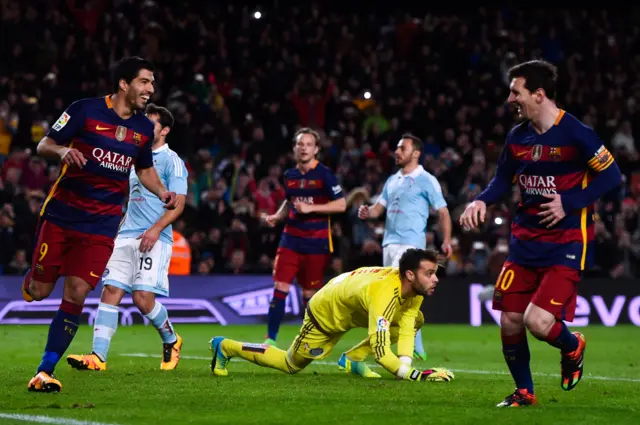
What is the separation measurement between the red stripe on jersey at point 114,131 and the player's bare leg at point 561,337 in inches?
128

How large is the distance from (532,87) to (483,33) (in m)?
21.7

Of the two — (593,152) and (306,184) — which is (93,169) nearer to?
(593,152)

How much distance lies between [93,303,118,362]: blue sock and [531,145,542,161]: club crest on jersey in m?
4.45

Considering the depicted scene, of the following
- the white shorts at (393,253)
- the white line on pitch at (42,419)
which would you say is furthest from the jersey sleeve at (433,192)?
the white line on pitch at (42,419)

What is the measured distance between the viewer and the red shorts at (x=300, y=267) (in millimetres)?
13500

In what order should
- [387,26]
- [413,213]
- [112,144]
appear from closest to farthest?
[112,144] → [413,213] → [387,26]

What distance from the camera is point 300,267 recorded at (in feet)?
44.8

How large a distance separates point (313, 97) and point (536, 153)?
16983mm

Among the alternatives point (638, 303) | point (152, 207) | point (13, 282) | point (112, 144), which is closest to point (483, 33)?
point (638, 303)

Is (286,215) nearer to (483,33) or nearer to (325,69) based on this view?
(325,69)

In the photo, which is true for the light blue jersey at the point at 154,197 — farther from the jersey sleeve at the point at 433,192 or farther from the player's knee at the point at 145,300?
the jersey sleeve at the point at 433,192

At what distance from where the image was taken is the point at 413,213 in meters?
12.9

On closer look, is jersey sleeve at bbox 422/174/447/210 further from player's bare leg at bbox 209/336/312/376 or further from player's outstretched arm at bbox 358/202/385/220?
player's bare leg at bbox 209/336/312/376

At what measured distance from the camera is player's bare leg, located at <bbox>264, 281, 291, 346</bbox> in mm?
13102
